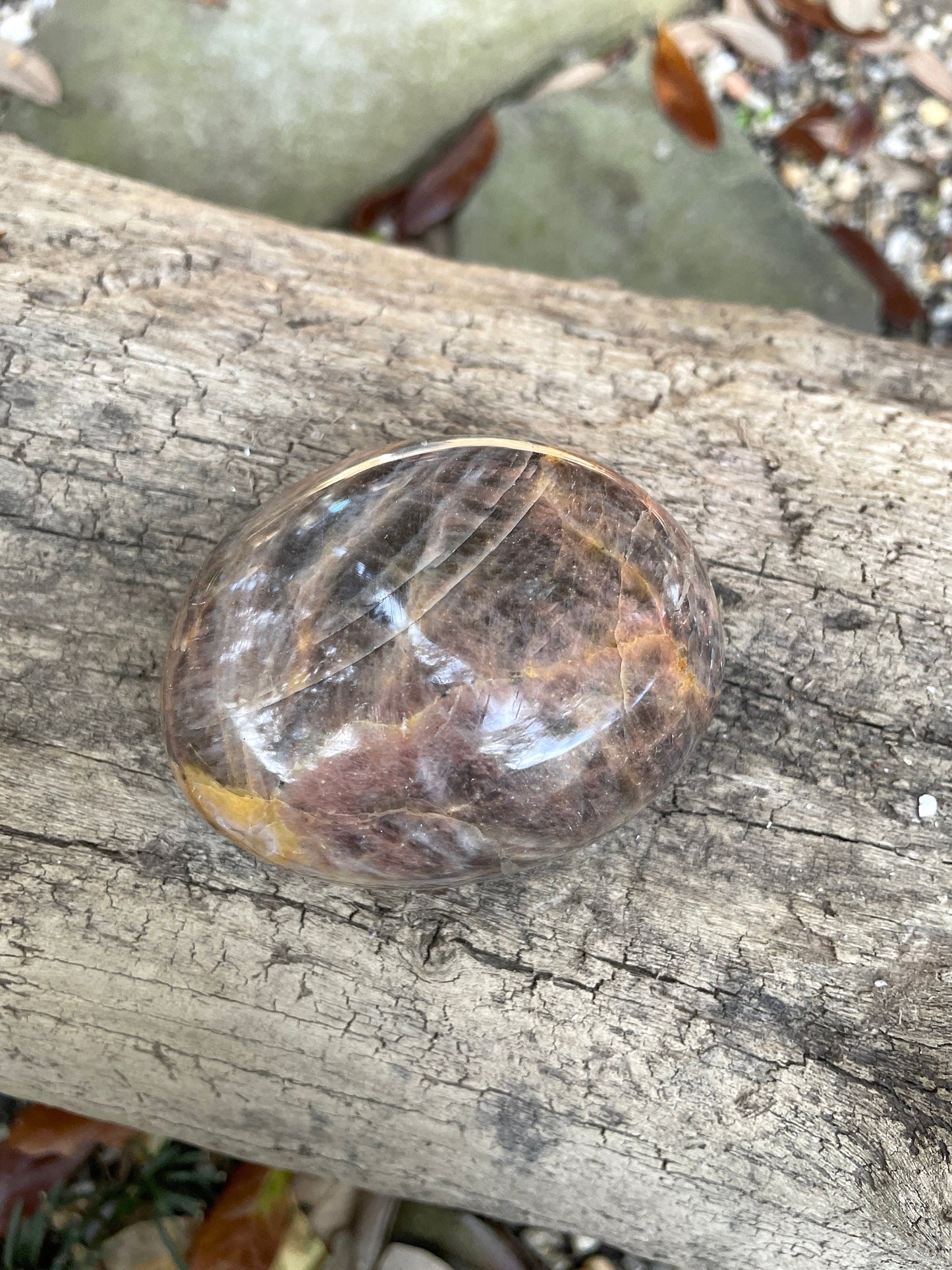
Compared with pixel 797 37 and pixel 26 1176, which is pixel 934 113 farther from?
pixel 26 1176

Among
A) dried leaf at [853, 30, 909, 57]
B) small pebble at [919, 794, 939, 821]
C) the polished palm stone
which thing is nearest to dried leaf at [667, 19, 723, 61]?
dried leaf at [853, 30, 909, 57]

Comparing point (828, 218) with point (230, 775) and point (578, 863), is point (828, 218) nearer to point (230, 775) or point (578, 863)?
point (578, 863)

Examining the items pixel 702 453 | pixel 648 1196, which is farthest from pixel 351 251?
pixel 648 1196

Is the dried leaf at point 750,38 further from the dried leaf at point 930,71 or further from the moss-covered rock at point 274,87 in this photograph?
the moss-covered rock at point 274,87

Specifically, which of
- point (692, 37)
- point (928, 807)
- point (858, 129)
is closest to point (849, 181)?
point (858, 129)

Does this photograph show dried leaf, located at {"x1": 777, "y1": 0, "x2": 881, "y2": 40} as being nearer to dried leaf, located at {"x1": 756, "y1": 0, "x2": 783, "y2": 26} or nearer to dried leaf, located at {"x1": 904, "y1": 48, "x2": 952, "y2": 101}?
dried leaf, located at {"x1": 756, "y1": 0, "x2": 783, "y2": 26}

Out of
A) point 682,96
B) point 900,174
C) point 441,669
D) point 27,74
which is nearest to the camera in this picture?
point 441,669

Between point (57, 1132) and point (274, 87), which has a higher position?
point (274, 87)
